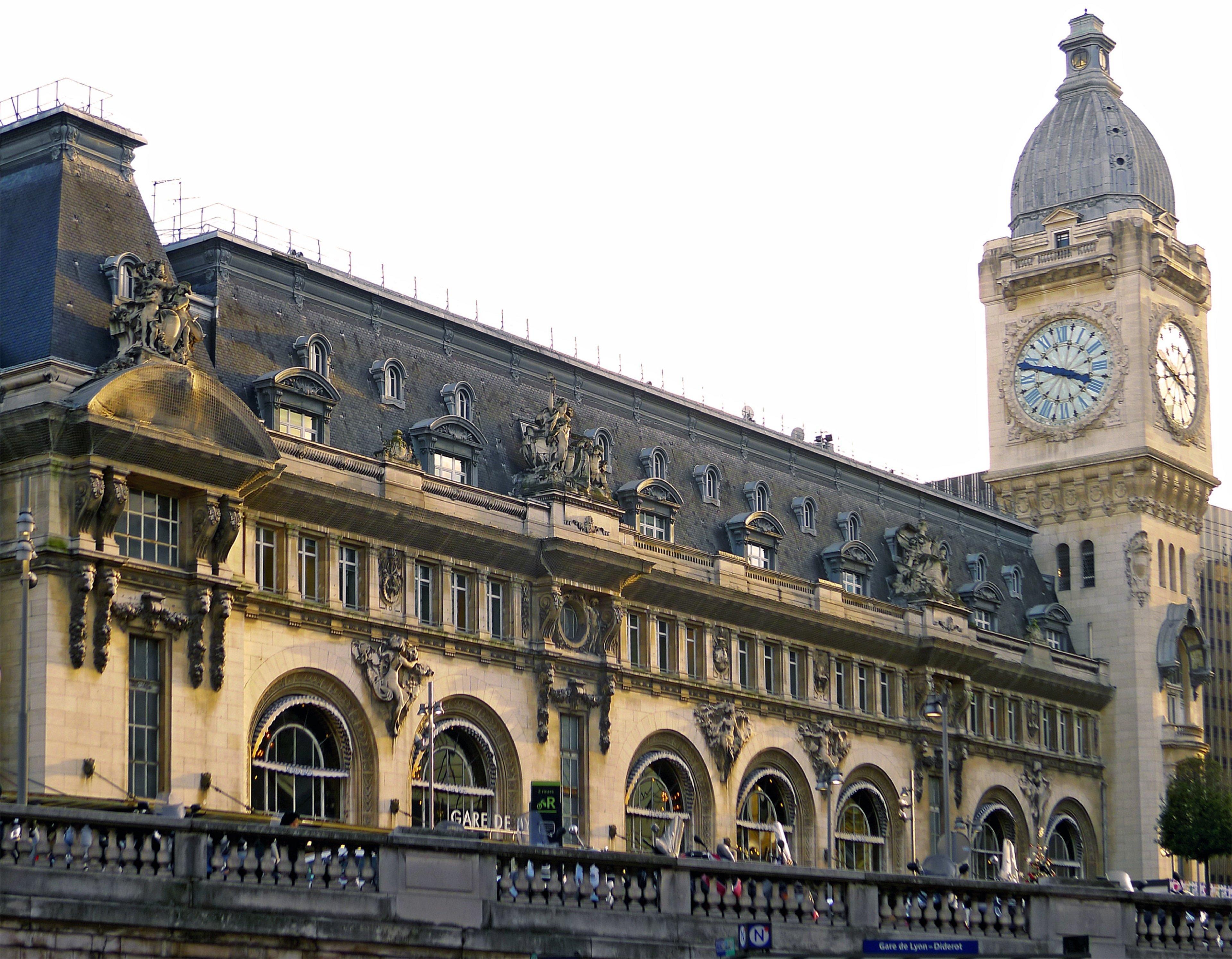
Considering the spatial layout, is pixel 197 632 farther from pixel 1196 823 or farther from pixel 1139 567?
pixel 1139 567

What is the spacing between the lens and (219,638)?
60.5 metres

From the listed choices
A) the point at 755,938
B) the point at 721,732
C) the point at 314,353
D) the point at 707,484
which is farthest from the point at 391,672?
the point at 755,938

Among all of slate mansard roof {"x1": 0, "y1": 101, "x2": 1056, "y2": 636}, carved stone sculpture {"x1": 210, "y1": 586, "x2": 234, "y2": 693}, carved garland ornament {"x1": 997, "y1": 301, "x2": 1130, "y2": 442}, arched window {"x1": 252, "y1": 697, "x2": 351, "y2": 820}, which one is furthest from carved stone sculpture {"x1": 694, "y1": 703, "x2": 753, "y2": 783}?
carved garland ornament {"x1": 997, "y1": 301, "x2": 1130, "y2": 442}

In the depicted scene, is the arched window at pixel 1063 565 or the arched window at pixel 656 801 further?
the arched window at pixel 1063 565

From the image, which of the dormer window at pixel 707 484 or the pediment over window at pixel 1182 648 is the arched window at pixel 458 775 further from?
the pediment over window at pixel 1182 648

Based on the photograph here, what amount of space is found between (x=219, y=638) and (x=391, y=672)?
8.14 m

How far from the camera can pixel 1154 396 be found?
108000mm

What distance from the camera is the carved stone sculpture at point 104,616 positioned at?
5731cm

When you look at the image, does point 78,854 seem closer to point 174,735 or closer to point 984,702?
point 174,735

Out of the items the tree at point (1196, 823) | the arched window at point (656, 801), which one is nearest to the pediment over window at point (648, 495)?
the arched window at point (656, 801)

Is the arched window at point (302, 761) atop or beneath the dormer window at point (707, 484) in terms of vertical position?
beneath

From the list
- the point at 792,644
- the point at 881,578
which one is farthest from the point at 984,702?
the point at 792,644

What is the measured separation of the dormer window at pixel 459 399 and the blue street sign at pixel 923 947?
4381cm

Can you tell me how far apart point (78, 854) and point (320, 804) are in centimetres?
3632
